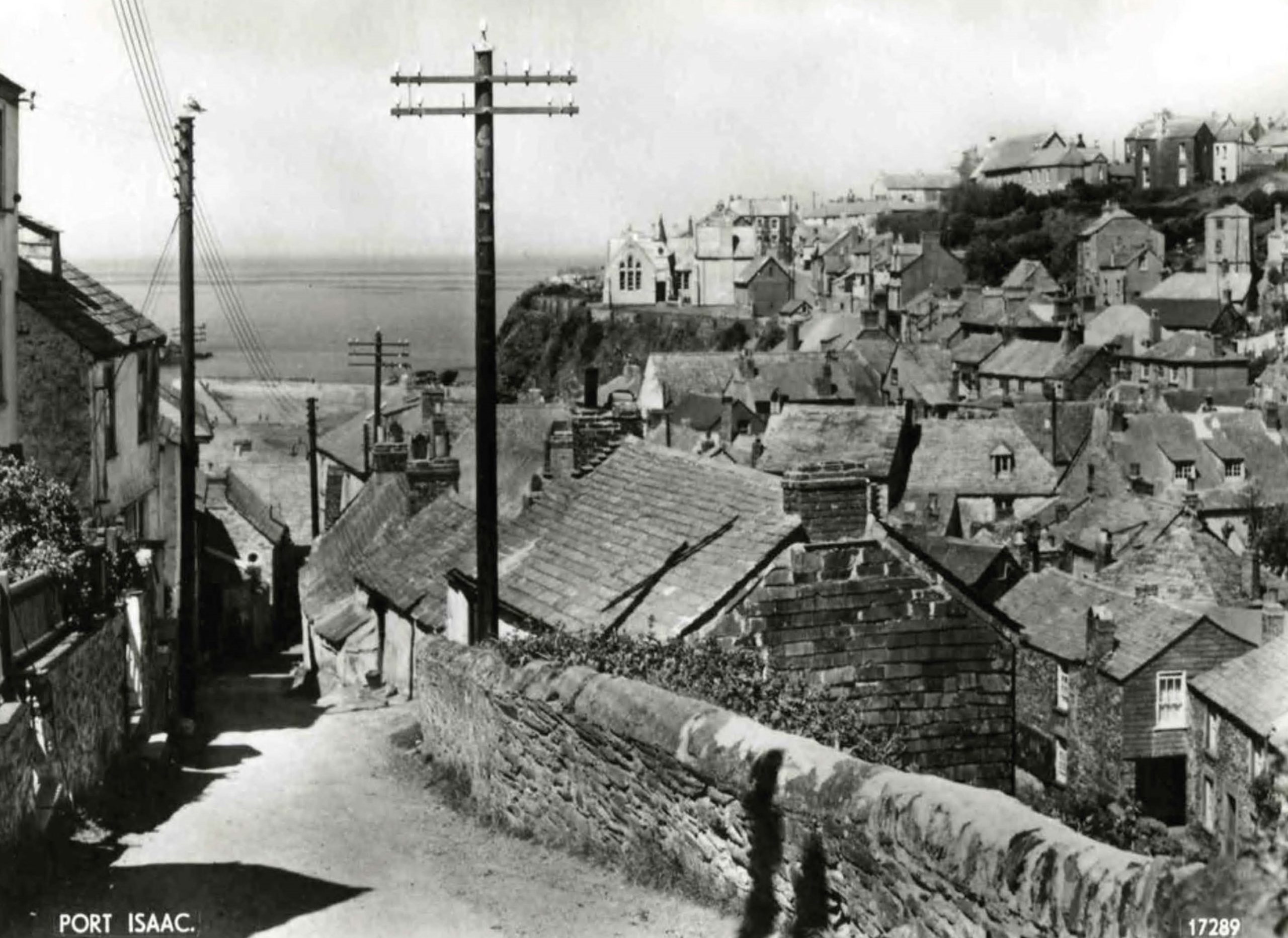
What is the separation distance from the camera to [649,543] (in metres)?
17.7

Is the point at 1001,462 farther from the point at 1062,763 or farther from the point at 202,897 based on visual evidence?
the point at 202,897

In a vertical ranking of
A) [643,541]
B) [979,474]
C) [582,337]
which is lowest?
[979,474]

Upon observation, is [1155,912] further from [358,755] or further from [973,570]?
[973,570]

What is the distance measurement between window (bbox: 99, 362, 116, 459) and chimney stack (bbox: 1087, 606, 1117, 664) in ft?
83.7

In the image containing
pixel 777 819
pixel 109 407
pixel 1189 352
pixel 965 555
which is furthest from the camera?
pixel 1189 352

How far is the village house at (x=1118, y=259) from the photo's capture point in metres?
131

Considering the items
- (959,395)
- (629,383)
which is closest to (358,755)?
(629,383)

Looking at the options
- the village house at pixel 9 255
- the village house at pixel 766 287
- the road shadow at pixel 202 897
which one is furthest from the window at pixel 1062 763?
the village house at pixel 766 287

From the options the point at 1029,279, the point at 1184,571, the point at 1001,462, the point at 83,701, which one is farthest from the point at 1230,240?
the point at 83,701

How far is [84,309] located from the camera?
2584cm

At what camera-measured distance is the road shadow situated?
9727mm

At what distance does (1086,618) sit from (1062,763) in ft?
12.9

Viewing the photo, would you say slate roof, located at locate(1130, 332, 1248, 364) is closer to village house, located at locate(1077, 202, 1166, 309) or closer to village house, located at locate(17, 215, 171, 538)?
village house, located at locate(1077, 202, 1166, 309)

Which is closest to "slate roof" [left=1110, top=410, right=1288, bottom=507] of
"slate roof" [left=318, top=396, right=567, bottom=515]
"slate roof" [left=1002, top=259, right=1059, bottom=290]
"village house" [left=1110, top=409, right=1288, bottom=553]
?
"village house" [left=1110, top=409, right=1288, bottom=553]
